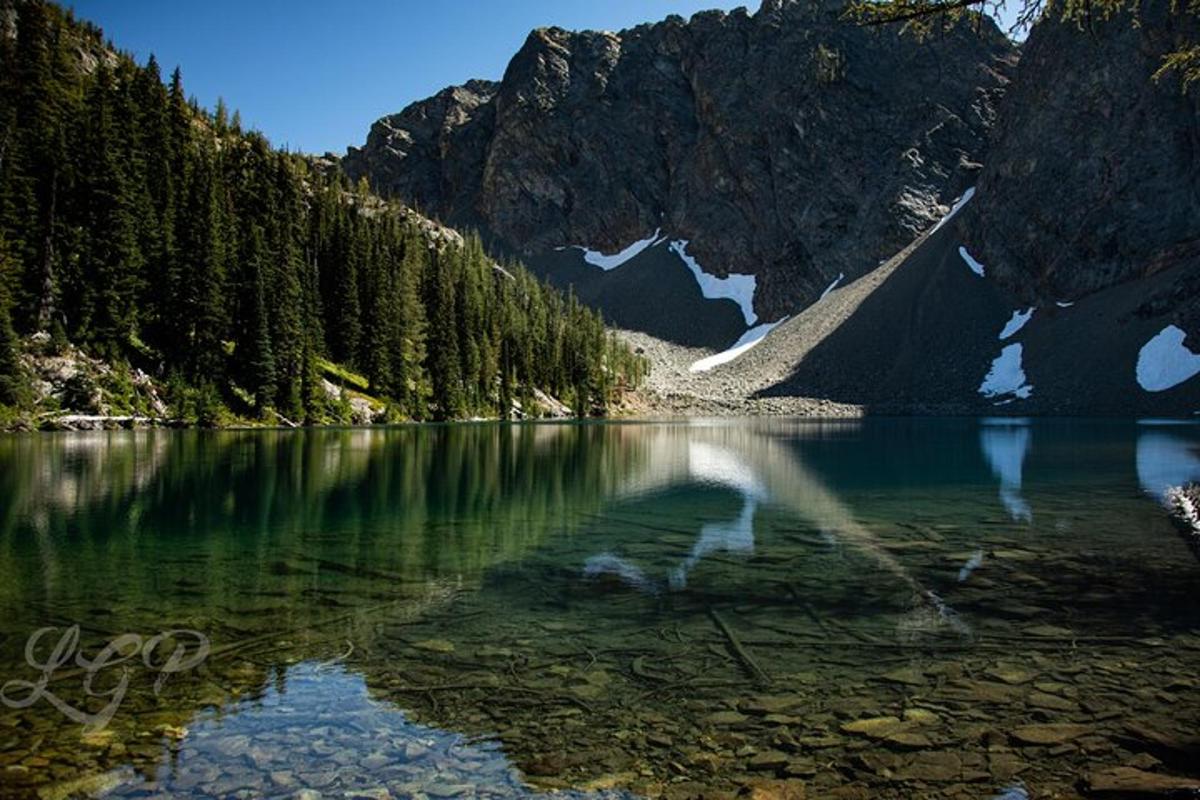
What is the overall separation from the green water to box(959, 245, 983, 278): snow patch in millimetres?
159188

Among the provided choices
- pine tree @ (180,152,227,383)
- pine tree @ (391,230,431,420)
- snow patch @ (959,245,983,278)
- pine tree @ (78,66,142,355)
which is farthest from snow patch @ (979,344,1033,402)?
pine tree @ (78,66,142,355)

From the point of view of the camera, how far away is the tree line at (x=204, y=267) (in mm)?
65375

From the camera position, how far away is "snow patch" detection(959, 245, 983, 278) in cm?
16938

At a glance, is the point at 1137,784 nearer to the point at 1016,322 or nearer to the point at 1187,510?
the point at 1187,510

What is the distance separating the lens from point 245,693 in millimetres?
8922

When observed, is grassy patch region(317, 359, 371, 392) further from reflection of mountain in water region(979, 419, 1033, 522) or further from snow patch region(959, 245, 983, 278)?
snow patch region(959, 245, 983, 278)

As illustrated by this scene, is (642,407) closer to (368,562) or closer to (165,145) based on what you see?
(165,145)

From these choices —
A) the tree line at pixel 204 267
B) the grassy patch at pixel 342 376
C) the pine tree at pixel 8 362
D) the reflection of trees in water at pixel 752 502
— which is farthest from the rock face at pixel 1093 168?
the pine tree at pixel 8 362

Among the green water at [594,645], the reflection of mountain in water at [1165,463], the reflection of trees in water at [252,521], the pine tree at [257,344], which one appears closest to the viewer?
the green water at [594,645]

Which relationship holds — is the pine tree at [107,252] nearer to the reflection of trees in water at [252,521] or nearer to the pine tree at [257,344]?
the pine tree at [257,344]

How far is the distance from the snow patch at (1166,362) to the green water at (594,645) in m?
113

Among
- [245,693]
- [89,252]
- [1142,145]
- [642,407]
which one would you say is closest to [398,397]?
[89,252]

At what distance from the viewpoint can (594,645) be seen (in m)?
10.9

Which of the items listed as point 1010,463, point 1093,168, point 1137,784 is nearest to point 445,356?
point 1010,463
